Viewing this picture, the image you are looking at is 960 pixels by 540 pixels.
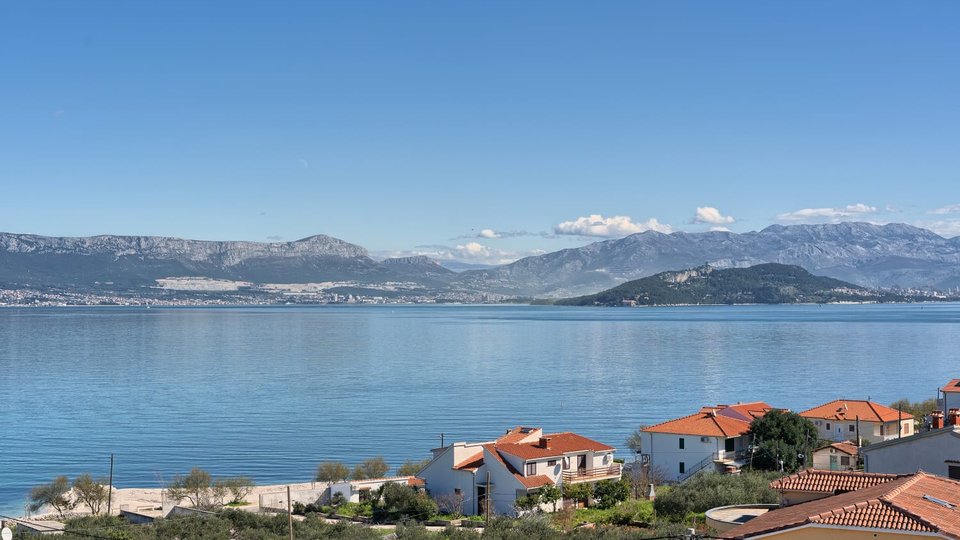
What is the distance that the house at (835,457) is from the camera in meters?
32.7

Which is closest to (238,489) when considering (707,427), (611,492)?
(611,492)

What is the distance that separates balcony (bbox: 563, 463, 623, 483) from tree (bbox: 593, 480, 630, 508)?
1865 millimetres

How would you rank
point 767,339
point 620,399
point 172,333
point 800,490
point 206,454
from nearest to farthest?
point 800,490 < point 206,454 < point 620,399 < point 767,339 < point 172,333

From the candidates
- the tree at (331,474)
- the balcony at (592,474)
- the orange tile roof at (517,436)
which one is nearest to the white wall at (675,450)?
the balcony at (592,474)

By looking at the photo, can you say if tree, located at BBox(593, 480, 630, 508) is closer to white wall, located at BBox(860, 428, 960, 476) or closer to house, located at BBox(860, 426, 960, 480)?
white wall, located at BBox(860, 428, 960, 476)

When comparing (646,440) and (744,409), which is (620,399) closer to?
(744,409)

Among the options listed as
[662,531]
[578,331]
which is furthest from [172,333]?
[662,531]

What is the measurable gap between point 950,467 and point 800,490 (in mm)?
5764

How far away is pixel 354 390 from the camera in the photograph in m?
73.1

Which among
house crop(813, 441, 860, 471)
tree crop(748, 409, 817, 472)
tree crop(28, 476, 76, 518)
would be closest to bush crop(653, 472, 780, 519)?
house crop(813, 441, 860, 471)

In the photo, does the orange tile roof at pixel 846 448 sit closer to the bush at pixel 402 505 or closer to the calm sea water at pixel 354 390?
the bush at pixel 402 505

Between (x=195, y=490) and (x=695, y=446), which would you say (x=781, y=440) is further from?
(x=195, y=490)

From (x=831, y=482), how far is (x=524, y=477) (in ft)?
48.3

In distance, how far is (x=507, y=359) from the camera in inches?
4087
